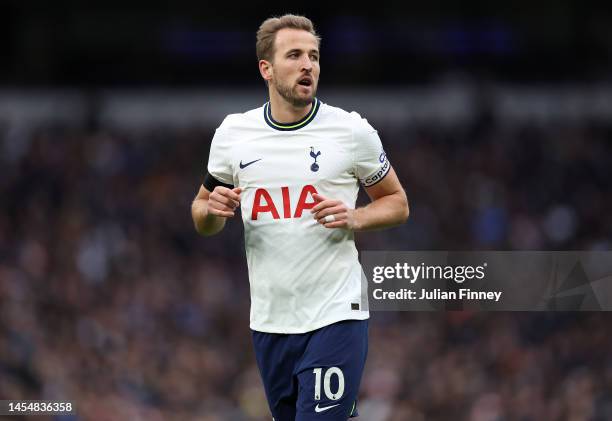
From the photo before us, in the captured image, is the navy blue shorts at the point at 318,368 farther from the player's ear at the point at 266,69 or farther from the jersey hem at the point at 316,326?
the player's ear at the point at 266,69

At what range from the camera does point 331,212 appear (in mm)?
4859

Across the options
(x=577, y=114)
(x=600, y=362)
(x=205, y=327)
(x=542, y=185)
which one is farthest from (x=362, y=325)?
(x=577, y=114)

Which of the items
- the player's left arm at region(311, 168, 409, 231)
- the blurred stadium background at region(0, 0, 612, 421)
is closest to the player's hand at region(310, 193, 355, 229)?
the player's left arm at region(311, 168, 409, 231)

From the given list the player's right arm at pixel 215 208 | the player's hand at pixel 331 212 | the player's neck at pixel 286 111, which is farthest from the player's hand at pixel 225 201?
the player's neck at pixel 286 111

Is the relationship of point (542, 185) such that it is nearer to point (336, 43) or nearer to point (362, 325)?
point (336, 43)

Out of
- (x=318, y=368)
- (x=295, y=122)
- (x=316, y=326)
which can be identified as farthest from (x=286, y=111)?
(x=318, y=368)

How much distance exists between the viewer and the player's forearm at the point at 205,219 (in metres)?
5.27

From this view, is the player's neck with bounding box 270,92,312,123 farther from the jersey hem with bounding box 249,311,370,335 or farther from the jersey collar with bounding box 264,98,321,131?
the jersey hem with bounding box 249,311,370,335

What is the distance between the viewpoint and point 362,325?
5.10 m

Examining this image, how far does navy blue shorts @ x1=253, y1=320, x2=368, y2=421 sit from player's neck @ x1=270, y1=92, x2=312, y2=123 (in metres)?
0.94

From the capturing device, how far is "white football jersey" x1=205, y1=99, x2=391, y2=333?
503 centimetres

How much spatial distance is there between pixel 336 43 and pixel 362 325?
1836 cm

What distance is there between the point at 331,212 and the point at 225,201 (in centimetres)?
46

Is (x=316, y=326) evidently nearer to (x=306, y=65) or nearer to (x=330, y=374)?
(x=330, y=374)
